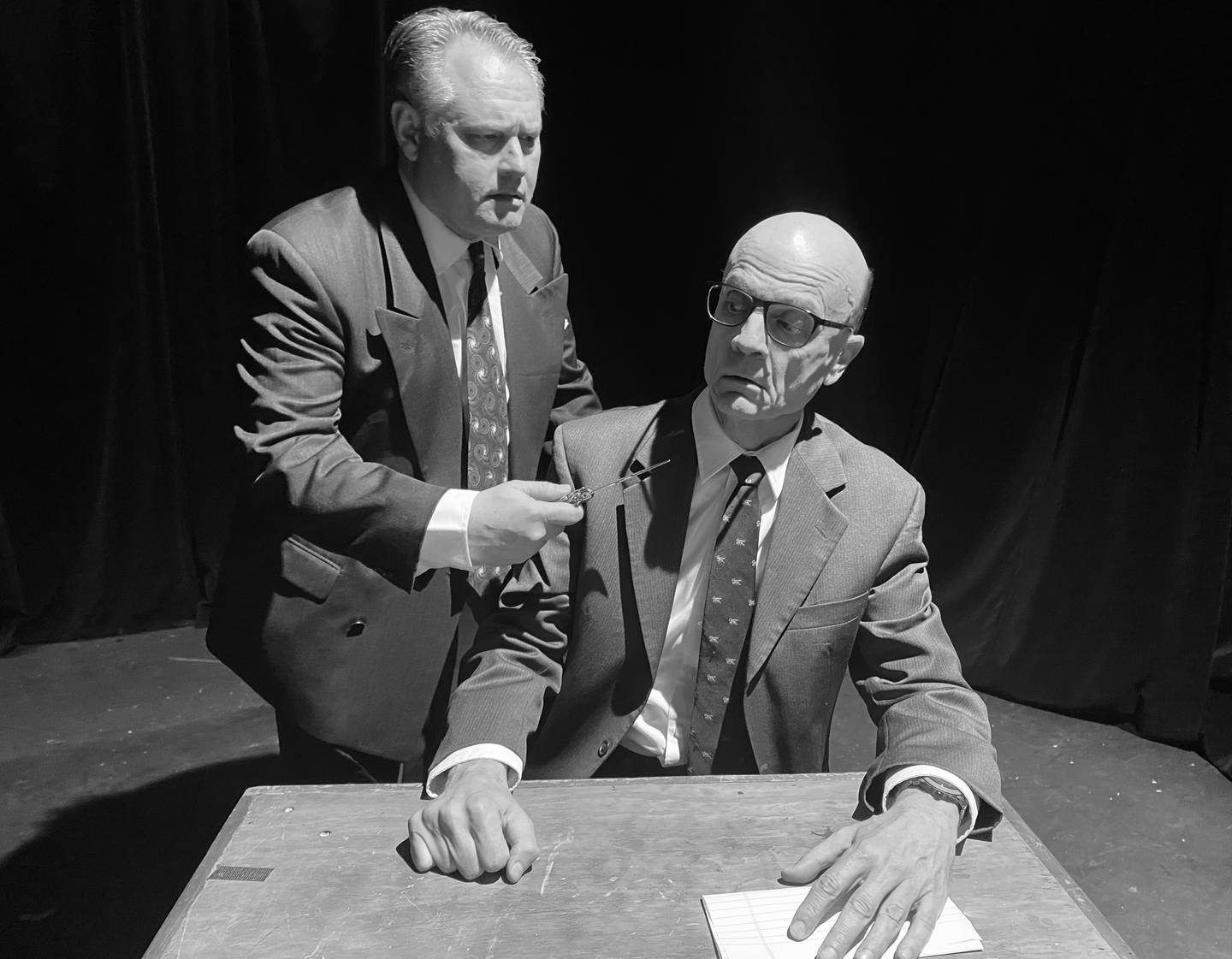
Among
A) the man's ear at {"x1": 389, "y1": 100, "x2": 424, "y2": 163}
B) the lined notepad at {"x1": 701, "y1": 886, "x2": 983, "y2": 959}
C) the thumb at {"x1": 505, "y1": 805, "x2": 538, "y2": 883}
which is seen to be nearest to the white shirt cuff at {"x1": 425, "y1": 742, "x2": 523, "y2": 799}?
the thumb at {"x1": 505, "y1": 805, "x2": 538, "y2": 883}

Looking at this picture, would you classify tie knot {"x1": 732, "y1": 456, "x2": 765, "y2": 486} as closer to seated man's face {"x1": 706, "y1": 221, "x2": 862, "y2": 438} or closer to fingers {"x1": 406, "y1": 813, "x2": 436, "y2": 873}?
seated man's face {"x1": 706, "y1": 221, "x2": 862, "y2": 438}

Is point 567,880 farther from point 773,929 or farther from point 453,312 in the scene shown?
point 453,312

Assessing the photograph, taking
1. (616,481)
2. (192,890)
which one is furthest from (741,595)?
(192,890)

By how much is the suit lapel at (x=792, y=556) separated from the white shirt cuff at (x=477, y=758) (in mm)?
404

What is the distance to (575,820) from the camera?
162 centimetres

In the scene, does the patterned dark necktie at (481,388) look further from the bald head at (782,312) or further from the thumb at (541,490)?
the bald head at (782,312)

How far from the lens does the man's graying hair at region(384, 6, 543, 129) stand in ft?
5.96

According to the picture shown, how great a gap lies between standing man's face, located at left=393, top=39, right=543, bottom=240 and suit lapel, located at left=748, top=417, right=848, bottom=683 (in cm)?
66

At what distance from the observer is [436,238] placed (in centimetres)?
198

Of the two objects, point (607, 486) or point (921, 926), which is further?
point (607, 486)

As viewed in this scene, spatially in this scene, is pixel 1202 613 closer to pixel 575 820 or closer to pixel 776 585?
pixel 776 585

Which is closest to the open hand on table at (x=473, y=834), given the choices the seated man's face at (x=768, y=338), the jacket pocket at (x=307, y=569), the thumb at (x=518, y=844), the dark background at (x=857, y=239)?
the thumb at (x=518, y=844)

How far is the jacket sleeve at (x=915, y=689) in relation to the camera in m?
1.64

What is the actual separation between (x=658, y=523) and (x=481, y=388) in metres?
0.40
